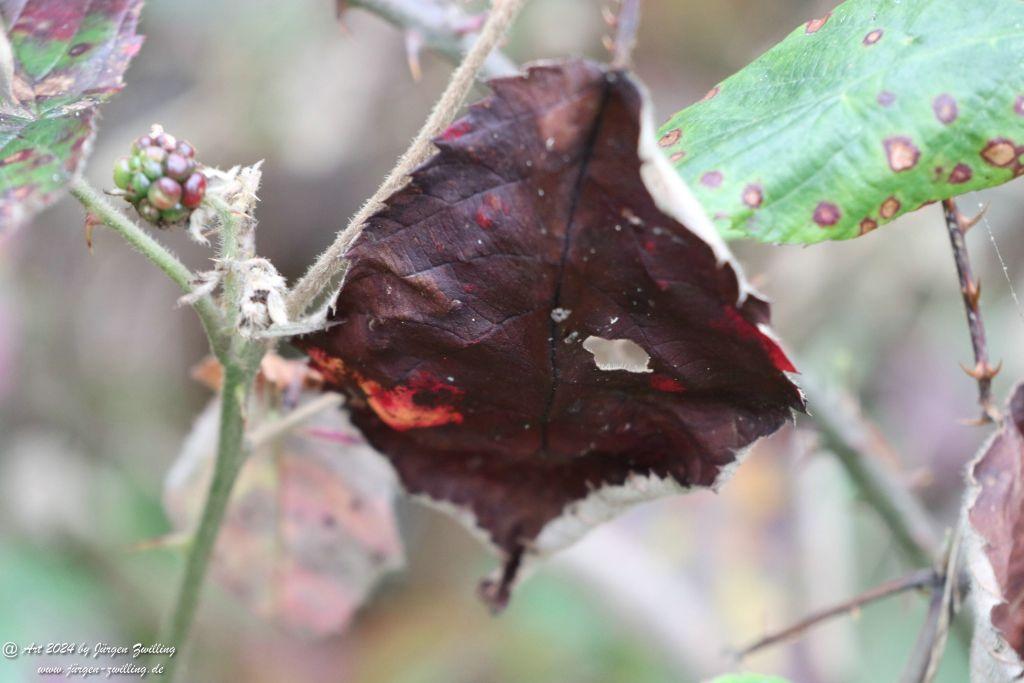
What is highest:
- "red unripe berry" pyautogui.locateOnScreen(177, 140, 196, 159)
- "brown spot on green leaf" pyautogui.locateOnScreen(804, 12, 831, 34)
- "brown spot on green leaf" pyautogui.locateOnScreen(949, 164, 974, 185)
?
"brown spot on green leaf" pyautogui.locateOnScreen(804, 12, 831, 34)

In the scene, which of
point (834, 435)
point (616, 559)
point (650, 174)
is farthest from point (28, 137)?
point (616, 559)

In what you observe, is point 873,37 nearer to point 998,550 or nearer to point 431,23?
point 998,550

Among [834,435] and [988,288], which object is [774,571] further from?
[834,435]

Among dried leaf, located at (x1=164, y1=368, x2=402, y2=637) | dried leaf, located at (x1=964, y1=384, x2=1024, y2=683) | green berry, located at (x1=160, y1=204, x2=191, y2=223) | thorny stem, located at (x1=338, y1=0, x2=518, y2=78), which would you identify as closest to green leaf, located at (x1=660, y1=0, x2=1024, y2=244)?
dried leaf, located at (x1=964, y1=384, x2=1024, y2=683)

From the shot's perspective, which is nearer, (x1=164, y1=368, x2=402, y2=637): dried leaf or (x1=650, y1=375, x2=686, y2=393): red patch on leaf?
(x1=650, y1=375, x2=686, y2=393): red patch on leaf

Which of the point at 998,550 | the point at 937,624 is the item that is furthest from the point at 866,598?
the point at 998,550

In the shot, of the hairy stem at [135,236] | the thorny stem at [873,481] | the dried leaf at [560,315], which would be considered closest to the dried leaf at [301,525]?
the dried leaf at [560,315]

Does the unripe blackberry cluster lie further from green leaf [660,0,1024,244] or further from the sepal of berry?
green leaf [660,0,1024,244]
